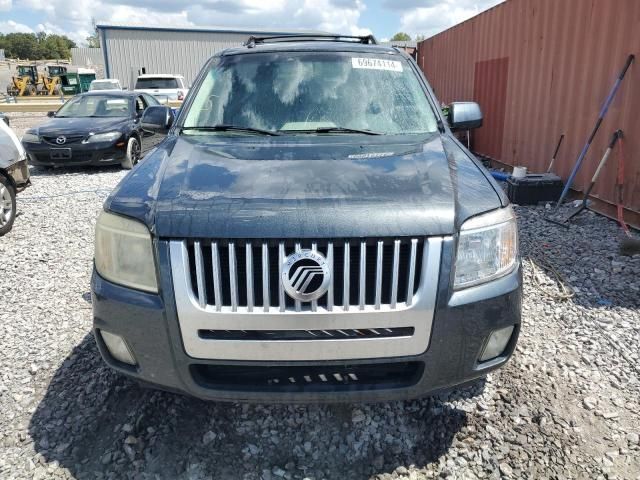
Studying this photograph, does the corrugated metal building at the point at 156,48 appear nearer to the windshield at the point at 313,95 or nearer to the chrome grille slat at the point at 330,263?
the windshield at the point at 313,95

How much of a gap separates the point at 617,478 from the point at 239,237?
1950 mm

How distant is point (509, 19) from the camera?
8.94m

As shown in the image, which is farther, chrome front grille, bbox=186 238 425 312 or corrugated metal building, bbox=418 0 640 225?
corrugated metal building, bbox=418 0 640 225

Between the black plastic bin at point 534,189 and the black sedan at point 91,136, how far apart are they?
6238 millimetres

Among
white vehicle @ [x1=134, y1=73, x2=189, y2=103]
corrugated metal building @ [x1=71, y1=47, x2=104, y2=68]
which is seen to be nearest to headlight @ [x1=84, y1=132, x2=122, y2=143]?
white vehicle @ [x1=134, y1=73, x2=189, y2=103]

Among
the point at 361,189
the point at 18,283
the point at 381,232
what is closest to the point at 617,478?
the point at 381,232

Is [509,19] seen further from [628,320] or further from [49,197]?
[49,197]

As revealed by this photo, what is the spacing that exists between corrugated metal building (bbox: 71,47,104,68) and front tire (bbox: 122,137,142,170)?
166ft

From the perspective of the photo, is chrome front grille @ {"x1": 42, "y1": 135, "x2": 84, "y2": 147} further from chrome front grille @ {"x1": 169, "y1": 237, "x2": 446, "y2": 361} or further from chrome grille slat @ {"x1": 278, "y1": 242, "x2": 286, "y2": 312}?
chrome grille slat @ {"x1": 278, "y1": 242, "x2": 286, "y2": 312}

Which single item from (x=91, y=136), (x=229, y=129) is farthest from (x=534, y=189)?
(x=91, y=136)

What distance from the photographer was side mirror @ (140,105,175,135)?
11.9ft

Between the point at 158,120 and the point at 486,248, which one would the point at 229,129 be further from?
the point at 486,248

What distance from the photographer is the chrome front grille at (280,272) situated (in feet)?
6.32

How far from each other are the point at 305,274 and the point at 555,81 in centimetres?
702
